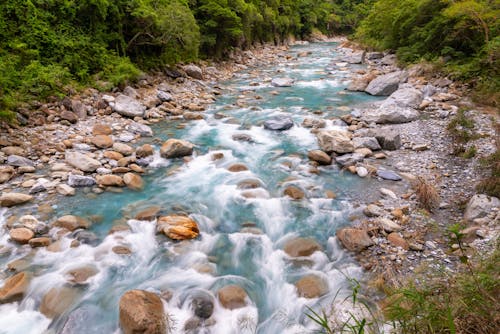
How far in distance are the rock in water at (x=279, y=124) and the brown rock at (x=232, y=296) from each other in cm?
563

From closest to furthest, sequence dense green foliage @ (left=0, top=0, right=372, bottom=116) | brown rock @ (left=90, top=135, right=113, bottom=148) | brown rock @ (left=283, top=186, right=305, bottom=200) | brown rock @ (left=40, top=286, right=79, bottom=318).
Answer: brown rock @ (left=40, top=286, right=79, bottom=318) < brown rock @ (left=283, top=186, right=305, bottom=200) < brown rock @ (left=90, top=135, right=113, bottom=148) < dense green foliage @ (left=0, top=0, right=372, bottom=116)

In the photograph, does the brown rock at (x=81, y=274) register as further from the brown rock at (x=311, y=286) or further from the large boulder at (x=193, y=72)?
the large boulder at (x=193, y=72)

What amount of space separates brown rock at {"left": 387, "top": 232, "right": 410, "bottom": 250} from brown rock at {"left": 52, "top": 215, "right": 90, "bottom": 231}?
14.3 feet

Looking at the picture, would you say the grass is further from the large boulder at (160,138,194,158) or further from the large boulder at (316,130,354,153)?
the large boulder at (160,138,194,158)

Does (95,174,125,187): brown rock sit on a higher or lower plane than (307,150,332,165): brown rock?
higher

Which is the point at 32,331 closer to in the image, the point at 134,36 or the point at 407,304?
the point at 407,304

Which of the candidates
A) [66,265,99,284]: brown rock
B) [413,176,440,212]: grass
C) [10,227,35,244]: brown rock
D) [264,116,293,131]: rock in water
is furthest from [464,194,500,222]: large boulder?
[10,227,35,244]: brown rock

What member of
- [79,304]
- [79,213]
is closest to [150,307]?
[79,304]

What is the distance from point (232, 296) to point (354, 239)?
6.08ft

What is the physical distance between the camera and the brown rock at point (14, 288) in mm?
3375

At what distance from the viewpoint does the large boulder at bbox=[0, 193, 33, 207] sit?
4.72 metres

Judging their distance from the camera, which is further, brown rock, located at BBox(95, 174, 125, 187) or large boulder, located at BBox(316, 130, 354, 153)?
large boulder, located at BBox(316, 130, 354, 153)

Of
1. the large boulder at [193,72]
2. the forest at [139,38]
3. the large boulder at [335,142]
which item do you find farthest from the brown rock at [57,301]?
the large boulder at [193,72]

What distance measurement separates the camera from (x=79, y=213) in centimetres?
479
